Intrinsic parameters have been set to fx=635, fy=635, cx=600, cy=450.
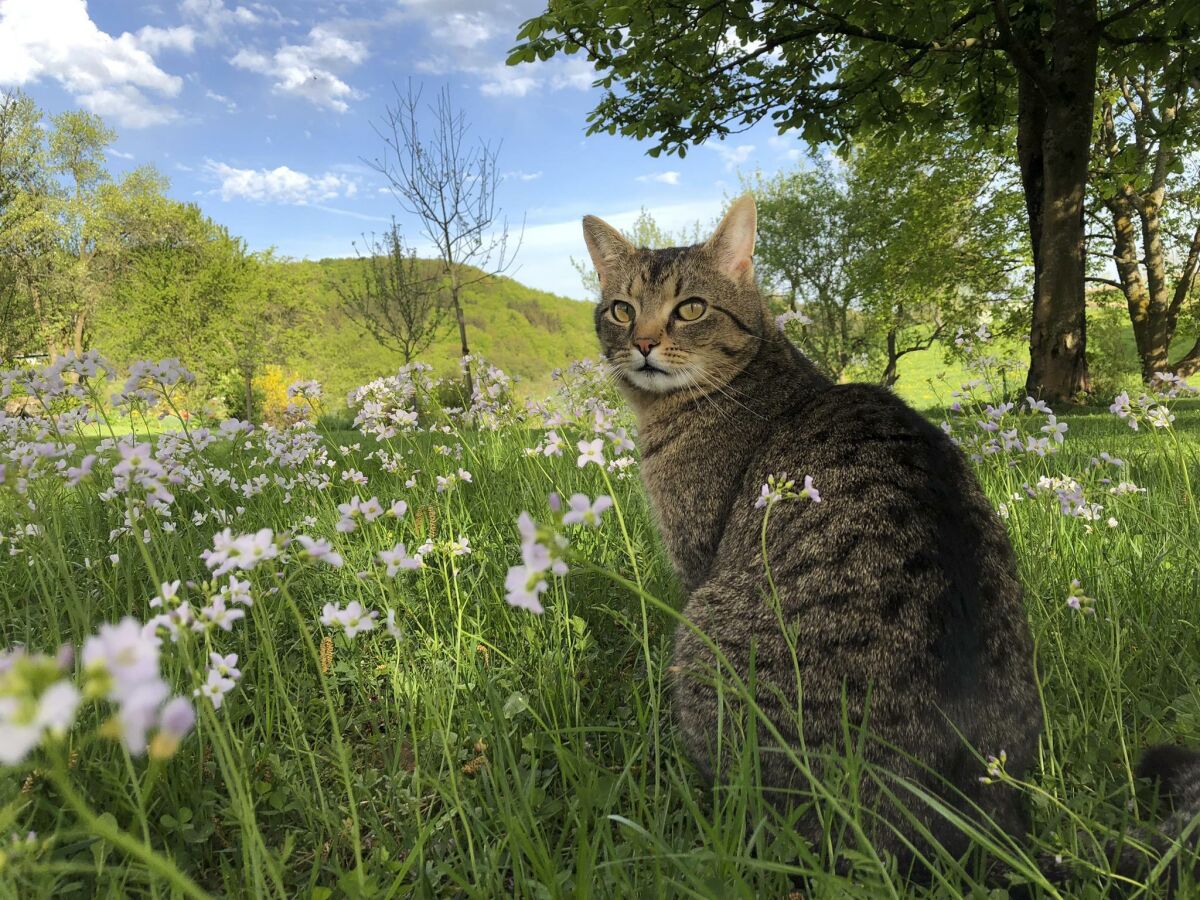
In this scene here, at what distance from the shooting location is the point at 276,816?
2.57 metres

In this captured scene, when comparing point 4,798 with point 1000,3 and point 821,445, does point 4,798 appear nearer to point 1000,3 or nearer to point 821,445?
point 821,445

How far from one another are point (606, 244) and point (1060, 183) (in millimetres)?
12754

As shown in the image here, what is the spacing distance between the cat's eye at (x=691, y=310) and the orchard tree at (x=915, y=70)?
10.0m

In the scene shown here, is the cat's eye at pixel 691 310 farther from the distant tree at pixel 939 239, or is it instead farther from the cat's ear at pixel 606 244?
the distant tree at pixel 939 239

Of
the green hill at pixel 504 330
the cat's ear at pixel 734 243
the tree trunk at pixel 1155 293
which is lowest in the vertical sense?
the cat's ear at pixel 734 243

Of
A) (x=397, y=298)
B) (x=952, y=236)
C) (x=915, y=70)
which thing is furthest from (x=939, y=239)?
(x=397, y=298)

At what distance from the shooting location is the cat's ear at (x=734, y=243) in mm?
4484

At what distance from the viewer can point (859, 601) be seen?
2.34 m

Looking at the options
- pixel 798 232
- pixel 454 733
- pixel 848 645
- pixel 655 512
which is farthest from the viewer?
pixel 798 232

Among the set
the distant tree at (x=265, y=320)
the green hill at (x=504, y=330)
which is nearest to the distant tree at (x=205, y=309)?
the distant tree at (x=265, y=320)

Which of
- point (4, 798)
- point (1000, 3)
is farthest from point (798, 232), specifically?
point (4, 798)

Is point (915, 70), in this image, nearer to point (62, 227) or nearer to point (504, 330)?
point (62, 227)

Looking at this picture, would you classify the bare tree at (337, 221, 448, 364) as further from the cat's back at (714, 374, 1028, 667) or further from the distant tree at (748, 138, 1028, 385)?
the cat's back at (714, 374, 1028, 667)

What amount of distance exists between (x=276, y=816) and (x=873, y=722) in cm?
234
